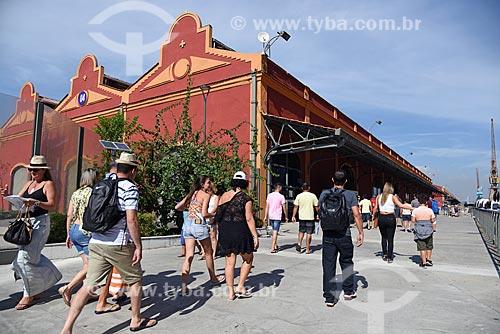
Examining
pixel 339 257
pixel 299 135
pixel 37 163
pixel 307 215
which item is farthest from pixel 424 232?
pixel 299 135

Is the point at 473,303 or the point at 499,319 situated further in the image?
the point at 473,303

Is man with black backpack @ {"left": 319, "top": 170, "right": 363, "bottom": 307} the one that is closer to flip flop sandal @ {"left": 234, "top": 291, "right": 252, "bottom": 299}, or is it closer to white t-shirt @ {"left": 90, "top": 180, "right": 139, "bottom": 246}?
flip flop sandal @ {"left": 234, "top": 291, "right": 252, "bottom": 299}

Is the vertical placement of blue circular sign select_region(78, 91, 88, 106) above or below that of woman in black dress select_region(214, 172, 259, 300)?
above

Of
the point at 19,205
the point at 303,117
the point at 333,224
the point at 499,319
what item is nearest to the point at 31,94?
the point at 303,117

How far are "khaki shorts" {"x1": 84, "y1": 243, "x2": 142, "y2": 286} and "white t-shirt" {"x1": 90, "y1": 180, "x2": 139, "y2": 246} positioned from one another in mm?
49

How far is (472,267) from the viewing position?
273 inches

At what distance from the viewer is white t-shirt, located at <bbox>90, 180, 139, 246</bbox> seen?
345 cm

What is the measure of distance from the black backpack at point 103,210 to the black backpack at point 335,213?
2.52m

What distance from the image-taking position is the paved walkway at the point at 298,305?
3701 mm

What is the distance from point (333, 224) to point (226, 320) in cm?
176

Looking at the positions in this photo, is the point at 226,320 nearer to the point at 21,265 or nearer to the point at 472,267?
the point at 21,265

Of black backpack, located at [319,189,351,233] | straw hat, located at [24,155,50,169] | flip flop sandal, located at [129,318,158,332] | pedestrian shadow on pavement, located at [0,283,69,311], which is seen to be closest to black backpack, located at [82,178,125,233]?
flip flop sandal, located at [129,318,158,332]

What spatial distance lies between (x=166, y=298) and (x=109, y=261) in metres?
1.51

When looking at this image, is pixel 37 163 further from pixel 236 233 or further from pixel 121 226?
pixel 236 233
